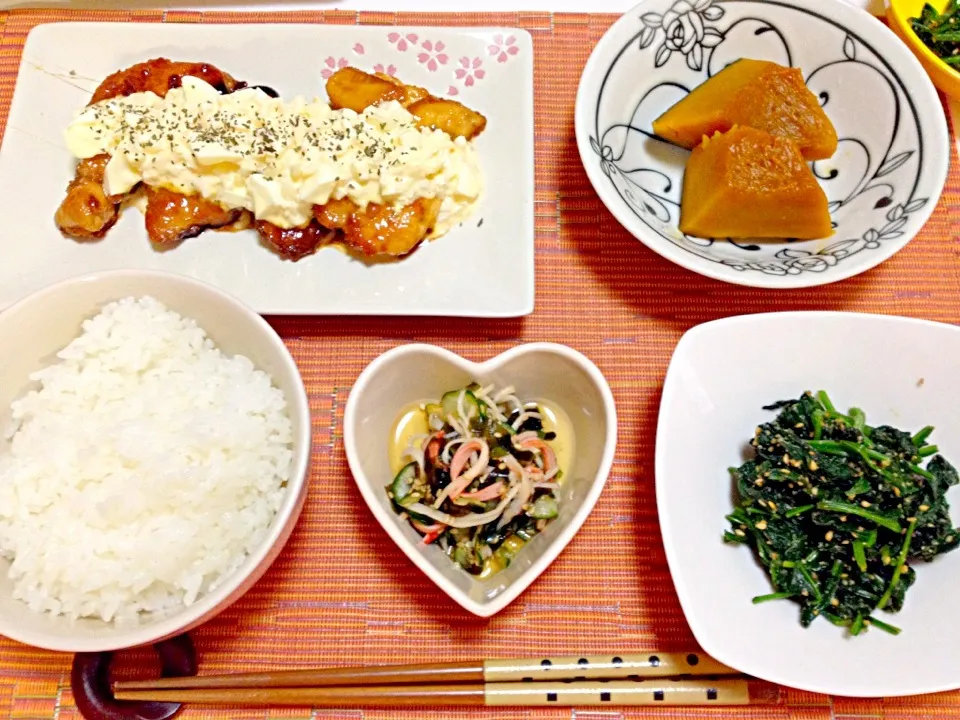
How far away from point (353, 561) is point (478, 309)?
0.68m

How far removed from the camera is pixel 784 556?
1542 millimetres

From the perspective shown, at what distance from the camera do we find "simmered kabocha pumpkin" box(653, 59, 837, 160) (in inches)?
74.9

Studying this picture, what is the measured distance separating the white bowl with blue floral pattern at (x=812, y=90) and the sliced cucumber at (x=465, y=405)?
0.56 meters

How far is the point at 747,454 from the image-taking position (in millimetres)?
1707

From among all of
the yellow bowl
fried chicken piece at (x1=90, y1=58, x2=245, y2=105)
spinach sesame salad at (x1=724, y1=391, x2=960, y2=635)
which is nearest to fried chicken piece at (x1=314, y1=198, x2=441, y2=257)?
fried chicken piece at (x1=90, y1=58, x2=245, y2=105)

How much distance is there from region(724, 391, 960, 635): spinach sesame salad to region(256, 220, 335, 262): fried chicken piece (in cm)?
121

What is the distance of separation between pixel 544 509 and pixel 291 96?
1.38m

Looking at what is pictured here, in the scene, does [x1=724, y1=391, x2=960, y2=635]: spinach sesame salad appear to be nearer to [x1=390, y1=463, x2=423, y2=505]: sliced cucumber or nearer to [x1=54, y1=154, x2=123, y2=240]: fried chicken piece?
[x1=390, y1=463, x2=423, y2=505]: sliced cucumber

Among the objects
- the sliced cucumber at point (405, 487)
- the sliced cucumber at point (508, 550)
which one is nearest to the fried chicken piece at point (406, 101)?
the sliced cucumber at point (405, 487)

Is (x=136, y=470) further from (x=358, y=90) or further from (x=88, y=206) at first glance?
(x=358, y=90)

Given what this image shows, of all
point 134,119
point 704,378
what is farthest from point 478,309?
point 134,119

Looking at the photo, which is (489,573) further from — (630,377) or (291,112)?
(291,112)

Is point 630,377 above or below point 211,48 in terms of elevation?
below

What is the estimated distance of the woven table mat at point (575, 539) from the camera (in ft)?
5.22
